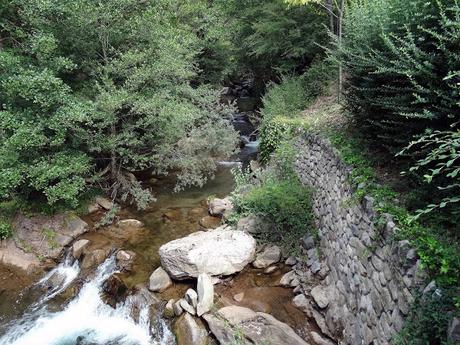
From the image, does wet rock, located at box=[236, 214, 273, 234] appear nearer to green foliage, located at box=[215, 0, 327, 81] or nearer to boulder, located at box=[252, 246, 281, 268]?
boulder, located at box=[252, 246, 281, 268]

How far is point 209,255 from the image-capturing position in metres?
6.94

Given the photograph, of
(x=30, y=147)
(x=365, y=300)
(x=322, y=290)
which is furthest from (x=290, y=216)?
(x=30, y=147)

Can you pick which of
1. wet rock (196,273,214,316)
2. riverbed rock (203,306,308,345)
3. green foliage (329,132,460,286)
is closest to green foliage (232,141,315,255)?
wet rock (196,273,214,316)

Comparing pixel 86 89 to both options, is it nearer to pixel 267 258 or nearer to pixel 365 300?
pixel 267 258

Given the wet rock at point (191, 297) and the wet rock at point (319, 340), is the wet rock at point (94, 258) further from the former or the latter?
the wet rock at point (319, 340)

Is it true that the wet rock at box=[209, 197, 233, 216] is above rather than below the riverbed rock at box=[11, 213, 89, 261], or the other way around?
below

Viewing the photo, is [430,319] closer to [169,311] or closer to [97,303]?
[169,311]

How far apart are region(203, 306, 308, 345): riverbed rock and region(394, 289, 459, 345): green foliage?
2208 millimetres

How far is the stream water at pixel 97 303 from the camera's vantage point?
6.31 metres

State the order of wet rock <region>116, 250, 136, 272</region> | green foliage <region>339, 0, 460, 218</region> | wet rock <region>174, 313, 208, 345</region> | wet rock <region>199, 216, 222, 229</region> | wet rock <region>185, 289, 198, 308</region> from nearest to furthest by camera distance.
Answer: green foliage <region>339, 0, 460, 218</region>
wet rock <region>174, 313, 208, 345</region>
wet rock <region>185, 289, 198, 308</region>
wet rock <region>116, 250, 136, 272</region>
wet rock <region>199, 216, 222, 229</region>

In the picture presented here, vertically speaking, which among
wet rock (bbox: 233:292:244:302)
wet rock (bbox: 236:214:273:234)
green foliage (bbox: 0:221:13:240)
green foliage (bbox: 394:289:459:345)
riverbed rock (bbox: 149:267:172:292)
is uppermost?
green foliage (bbox: 394:289:459:345)

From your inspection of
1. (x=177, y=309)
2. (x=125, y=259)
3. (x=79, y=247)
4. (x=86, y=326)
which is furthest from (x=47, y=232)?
(x=177, y=309)

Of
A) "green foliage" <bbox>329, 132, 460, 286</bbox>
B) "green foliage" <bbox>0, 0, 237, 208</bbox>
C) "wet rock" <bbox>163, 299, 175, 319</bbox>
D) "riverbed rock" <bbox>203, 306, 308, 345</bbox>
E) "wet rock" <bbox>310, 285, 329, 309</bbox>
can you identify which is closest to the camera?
"green foliage" <bbox>329, 132, 460, 286</bbox>

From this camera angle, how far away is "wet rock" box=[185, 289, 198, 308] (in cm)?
614
